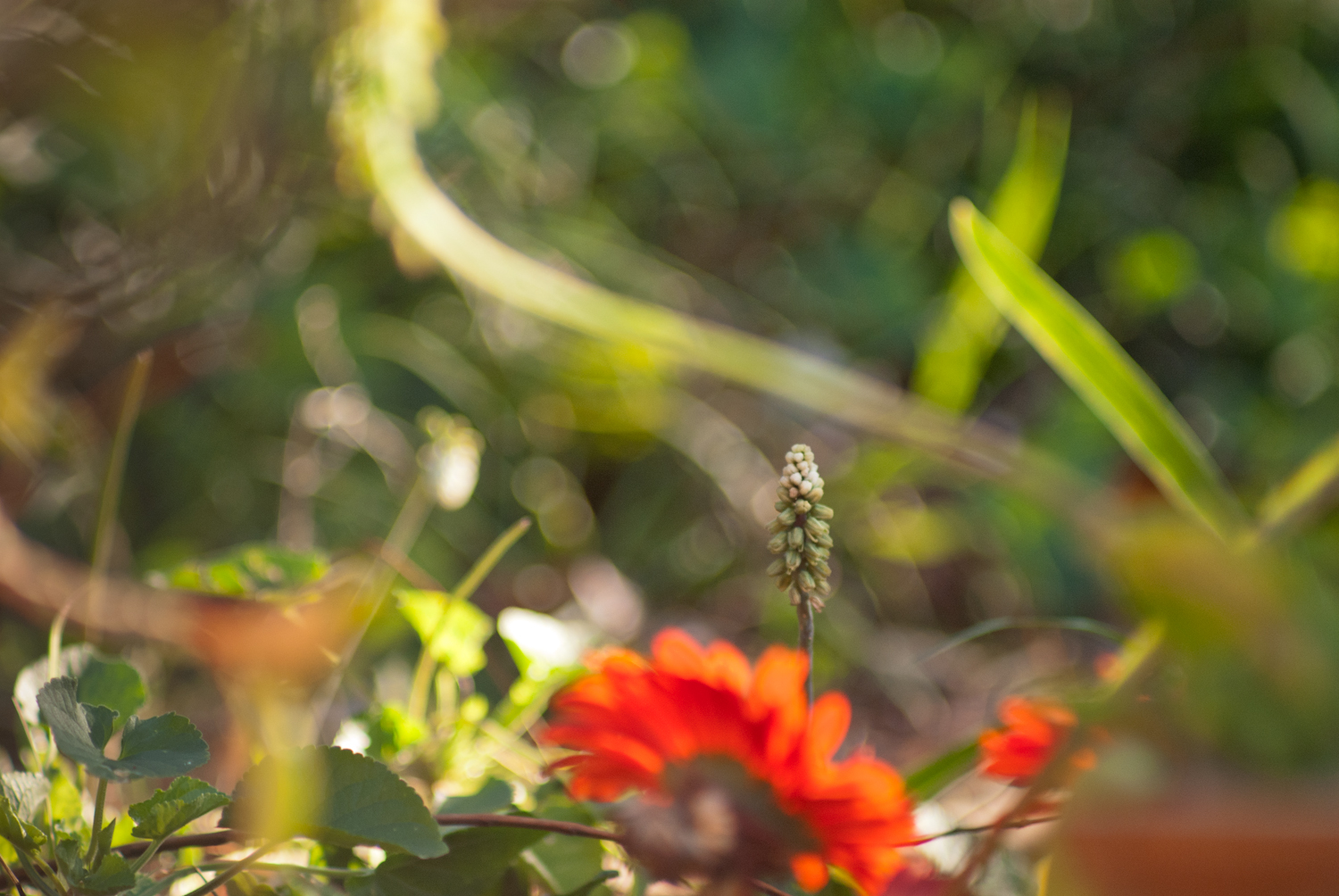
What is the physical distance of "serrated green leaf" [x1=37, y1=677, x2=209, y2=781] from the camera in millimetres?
159

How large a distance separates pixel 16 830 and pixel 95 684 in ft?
0.16

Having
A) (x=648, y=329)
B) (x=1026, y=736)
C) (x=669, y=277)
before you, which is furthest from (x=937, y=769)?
(x=669, y=277)

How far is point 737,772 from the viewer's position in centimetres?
18

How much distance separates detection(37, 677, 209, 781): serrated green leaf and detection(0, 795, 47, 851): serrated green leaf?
0.01 meters

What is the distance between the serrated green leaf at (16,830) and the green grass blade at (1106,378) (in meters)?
0.29

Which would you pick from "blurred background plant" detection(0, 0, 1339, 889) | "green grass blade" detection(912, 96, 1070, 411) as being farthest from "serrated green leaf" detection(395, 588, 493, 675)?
"green grass blade" detection(912, 96, 1070, 411)

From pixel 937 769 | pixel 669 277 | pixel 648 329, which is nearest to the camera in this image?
pixel 937 769

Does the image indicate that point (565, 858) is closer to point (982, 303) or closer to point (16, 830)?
point (16, 830)

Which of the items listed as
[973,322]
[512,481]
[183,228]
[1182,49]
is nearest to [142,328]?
[183,228]

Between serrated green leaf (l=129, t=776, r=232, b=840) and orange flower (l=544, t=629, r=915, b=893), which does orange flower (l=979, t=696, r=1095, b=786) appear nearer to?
orange flower (l=544, t=629, r=915, b=893)

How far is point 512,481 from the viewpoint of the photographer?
58 centimetres

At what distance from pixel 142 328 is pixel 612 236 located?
32 cm

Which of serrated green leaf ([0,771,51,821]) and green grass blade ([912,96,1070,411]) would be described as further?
green grass blade ([912,96,1070,411])

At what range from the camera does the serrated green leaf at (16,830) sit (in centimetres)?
16
